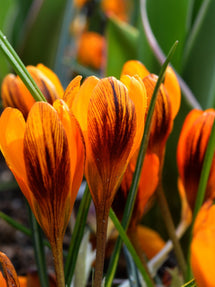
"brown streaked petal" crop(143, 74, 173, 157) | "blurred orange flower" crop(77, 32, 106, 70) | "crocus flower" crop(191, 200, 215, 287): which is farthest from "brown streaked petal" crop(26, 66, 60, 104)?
"blurred orange flower" crop(77, 32, 106, 70)

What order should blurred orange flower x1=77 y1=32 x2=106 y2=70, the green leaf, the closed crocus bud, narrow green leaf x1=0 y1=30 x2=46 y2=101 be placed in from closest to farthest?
1. narrow green leaf x1=0 y1=30 x2=46 y2=101
2. the closed crocus bud
3. the green leaf
4. blurred orange flower x1=77 y1=32 x2=106 y2=70

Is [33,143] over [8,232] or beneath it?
over

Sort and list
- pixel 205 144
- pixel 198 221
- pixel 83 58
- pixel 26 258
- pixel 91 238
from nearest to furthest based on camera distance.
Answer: pixel 198 221 < pixel 205 144 < pixel 91 238 < pixel 26 258 < pixel 83 58

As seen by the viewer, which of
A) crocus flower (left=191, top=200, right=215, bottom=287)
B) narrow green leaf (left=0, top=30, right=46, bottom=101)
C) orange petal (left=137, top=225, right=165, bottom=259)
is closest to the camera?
crocus flower (left=191, top=200, right=215, bottom=287)

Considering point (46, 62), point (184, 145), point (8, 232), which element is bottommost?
point (8, 232)

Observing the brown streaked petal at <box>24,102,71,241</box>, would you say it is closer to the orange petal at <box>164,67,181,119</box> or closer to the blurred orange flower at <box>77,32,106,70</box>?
the orange petal at <box>164,67,181,119</box>

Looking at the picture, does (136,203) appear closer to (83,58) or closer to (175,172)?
(175,172)

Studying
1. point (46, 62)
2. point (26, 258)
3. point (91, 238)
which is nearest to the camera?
point (91, 238)

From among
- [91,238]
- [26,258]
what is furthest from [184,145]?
[26,258]

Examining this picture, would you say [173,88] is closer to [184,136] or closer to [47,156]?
[184,136]
